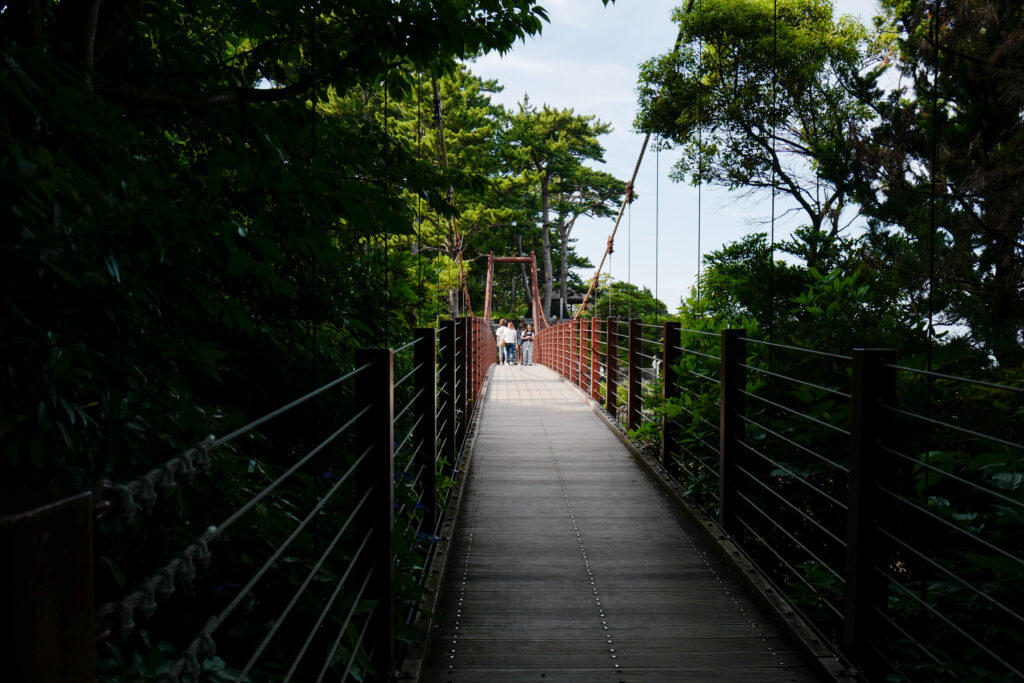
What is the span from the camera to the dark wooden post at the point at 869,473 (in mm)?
1916

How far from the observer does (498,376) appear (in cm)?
1409

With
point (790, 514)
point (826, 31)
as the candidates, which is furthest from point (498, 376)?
point (790, 514)

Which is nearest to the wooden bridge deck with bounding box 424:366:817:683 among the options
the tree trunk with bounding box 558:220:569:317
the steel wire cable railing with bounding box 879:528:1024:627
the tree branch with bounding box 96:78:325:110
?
the steel wire cable railing with bounding box 879:528:1024:627

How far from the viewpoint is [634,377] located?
5.43 m

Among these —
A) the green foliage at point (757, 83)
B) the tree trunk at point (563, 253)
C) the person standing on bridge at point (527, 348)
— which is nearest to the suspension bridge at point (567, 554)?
the green foliage at point (757, 83)

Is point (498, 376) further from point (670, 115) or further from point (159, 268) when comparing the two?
point (159, 268)

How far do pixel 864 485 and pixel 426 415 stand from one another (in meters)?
1.72

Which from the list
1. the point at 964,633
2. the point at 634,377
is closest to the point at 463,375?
the point at 634,377

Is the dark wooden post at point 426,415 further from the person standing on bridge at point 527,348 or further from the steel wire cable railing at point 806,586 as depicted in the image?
the person standing on bridge at point 527,348

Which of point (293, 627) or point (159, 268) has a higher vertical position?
point (159, 268)

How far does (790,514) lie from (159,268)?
298 cm

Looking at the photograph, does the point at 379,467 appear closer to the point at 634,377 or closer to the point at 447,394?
the point at 447,394

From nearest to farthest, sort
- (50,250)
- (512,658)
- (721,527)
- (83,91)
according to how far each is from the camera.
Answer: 1. (50,250)
2. (83,91)
3. (512,658)
4. (721,527)

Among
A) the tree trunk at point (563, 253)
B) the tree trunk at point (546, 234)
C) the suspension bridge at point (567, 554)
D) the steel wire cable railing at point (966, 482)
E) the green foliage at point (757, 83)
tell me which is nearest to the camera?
the suspension bridge at point (567, 554)
